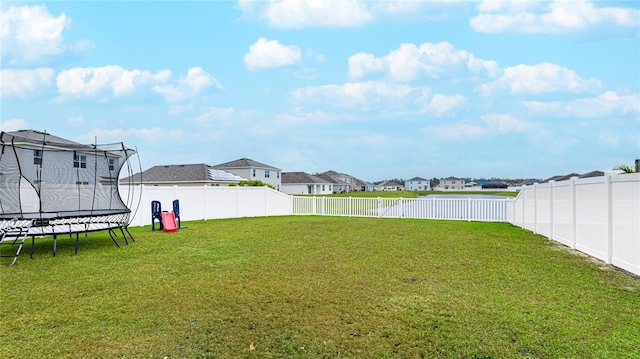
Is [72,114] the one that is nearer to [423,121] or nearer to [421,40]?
[421,40]

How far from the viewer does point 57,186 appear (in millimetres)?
8844

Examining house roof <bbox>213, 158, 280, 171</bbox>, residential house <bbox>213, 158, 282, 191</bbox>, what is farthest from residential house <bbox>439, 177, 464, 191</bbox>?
house roof <bbox>213, 158, 280, 171</bbox>

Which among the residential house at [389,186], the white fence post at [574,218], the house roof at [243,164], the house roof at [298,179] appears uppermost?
the house roof at [243,164]

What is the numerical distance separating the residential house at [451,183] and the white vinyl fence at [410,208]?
10119cm

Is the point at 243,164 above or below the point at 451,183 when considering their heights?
above

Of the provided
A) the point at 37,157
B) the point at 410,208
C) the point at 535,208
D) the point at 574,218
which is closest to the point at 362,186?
the point at 410,208

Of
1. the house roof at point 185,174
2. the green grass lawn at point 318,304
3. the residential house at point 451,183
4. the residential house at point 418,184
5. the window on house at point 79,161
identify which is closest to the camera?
the green grass lawn at point 318,304

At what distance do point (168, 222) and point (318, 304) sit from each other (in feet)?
27.8

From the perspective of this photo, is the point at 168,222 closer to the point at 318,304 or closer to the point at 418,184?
the point at 318,304

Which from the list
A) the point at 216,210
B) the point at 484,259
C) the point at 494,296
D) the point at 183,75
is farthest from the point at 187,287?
the point at 183,75

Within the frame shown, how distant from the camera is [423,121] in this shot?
69.2ft

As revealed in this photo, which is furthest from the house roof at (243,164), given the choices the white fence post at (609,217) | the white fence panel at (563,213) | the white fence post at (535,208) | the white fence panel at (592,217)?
the white fence post at (609,217)

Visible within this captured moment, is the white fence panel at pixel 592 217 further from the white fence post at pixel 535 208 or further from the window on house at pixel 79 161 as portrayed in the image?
the window on house at pixel 79 161

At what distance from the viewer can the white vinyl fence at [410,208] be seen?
573 inches
